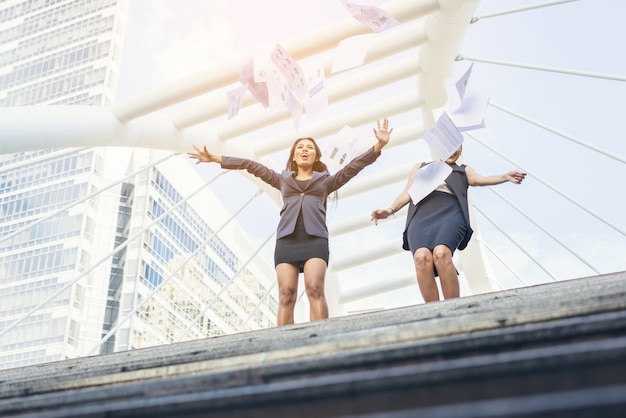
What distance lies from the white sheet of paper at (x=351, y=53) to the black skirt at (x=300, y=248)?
7.56 feet

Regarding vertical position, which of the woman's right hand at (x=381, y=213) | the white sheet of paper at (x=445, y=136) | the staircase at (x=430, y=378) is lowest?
the staircase at (x=430, y=378)

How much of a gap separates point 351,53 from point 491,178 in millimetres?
2607

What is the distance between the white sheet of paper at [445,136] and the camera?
527cm

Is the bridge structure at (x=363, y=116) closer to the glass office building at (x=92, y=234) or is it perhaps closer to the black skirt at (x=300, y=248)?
the black skirt at (x=300, y=248)

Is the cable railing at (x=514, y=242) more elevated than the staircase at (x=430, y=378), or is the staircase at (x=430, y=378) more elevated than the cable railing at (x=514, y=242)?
the cable railing at (x=514, y=242)

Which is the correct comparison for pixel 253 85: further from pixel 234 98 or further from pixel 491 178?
pixel 491 178

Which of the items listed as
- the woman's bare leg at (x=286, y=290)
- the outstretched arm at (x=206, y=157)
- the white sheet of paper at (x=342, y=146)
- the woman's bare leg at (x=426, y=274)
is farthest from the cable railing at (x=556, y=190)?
the outstretched arm at (x=206, y=157)

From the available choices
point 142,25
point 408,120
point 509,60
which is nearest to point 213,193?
point 142,25

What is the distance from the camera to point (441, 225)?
5.16 meters

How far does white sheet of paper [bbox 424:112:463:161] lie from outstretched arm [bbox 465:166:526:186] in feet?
0.98

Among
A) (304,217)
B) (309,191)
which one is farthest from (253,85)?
(304,217)

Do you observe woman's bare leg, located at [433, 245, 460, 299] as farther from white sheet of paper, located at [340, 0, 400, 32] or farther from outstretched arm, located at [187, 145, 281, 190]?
white sheet of paper, located at [340, 0, 400, 32]

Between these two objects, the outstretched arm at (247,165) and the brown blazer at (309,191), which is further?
the outstretched arm at (247,165)

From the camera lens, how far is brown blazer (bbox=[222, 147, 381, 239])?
17.7 ft
